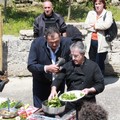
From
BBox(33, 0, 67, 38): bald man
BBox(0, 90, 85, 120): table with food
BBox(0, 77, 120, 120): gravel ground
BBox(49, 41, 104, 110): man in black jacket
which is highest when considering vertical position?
BBox(33, 0, 67, 38): bald man

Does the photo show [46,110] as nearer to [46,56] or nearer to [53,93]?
[53,93]

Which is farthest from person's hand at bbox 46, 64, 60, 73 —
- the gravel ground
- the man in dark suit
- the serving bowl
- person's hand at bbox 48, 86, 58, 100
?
the gravel ground

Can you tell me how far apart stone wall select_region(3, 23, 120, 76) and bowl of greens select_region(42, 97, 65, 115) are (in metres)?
3.57

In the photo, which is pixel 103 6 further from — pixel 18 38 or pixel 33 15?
pixel 33 15

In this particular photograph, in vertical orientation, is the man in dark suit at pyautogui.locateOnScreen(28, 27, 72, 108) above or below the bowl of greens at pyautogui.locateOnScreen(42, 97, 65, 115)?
above

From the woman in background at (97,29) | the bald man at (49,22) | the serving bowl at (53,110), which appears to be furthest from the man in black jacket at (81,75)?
the woman in background at (97,29)

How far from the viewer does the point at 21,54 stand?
846cm

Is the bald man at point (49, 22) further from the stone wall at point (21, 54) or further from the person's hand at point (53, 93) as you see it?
the person's hand at point (53, 93)

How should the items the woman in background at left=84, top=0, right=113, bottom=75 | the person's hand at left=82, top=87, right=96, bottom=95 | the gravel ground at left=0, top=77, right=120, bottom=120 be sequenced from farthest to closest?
Answer: the woman in background at left=84, top=0, right=113, bottom=75 < the gravel ground at left=0, top=77, right=120, bottom=120 < the person's hand at left=82, top=87, right=96, bottom=95

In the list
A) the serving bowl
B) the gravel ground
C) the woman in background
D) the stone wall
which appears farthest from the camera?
the stone wall

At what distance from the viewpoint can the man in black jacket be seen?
4.99 metres

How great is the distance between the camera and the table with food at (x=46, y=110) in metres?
4.69

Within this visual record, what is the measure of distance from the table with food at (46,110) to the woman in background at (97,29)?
272 cm

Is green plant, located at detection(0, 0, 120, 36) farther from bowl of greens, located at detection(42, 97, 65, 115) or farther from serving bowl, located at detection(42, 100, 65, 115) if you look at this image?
serving bowl, located at detection(42, 100, 65, 115)
